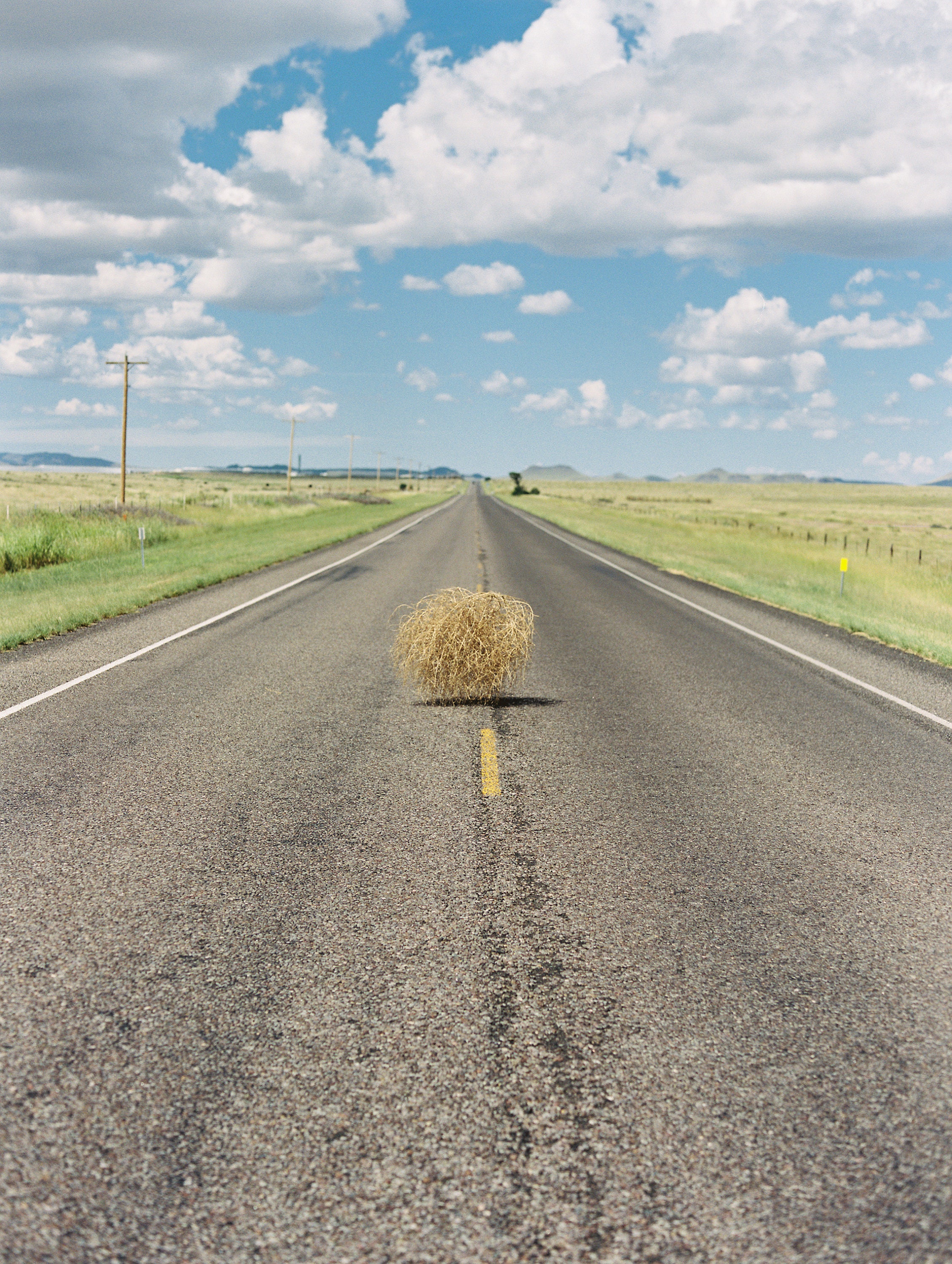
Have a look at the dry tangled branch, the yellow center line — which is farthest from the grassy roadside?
the yellow center line

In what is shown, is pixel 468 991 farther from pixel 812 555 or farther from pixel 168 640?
pixel 812 555

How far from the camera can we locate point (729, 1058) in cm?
348

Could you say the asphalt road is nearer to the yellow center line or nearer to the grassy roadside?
the yellow center line

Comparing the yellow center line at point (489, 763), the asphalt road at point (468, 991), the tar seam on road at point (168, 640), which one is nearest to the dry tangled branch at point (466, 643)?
the asphalt road at point (468, 991)

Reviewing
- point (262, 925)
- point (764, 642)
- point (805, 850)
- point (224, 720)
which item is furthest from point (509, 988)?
point (764, 642)

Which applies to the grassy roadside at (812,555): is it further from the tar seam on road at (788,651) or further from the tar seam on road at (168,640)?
the tar seam on road at (168,640)

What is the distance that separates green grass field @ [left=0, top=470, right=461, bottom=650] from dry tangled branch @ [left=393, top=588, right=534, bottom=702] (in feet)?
19.4

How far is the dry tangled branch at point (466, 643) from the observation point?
9.01 meters

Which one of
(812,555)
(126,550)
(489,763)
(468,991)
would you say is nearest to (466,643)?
(489,763)

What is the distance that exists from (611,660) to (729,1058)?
28.1 feet

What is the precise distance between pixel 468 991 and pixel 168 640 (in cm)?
952

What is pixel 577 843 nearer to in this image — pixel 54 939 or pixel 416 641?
pixel 54 939

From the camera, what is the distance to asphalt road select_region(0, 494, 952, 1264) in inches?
107

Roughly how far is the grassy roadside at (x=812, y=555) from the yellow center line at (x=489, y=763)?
7.79 meters
